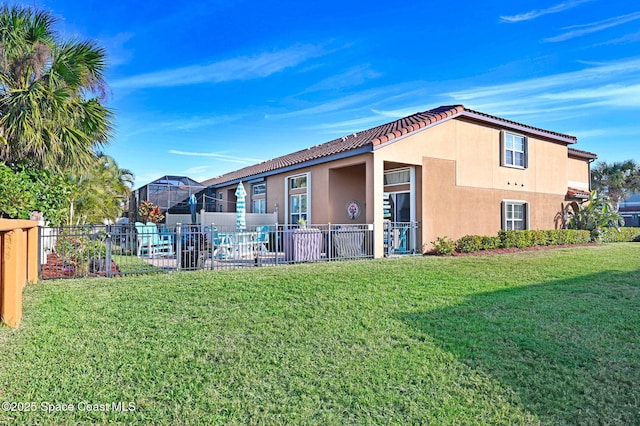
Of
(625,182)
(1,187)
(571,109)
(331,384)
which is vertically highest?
(571,109)

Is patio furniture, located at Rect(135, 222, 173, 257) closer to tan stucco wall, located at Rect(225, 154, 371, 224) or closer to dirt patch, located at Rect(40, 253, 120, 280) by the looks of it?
dirt patch, located at Rect(40, 253, 120, 280)

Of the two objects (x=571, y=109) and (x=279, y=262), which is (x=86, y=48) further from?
(x=571, y=109)

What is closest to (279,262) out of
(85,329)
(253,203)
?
(85,329)

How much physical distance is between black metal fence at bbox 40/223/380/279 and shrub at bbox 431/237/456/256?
1.79 metres

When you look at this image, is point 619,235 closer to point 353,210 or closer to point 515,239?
point 515,239

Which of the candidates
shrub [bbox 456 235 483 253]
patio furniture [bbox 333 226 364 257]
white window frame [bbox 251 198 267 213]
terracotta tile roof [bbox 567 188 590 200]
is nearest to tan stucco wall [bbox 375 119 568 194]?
terracotta tile roof [bbox 567 188 590 200]

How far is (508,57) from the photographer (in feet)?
44.7

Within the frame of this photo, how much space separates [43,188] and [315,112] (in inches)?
481

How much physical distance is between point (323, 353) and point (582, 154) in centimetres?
2297

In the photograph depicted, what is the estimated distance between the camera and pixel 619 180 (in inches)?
1164

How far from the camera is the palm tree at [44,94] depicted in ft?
29.0

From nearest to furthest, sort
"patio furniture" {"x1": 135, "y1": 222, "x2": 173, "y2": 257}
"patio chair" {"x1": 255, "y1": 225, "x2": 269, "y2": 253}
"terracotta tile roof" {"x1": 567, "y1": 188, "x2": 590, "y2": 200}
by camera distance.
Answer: "patio chair" {"x1": 255, "y1": 225, "x2": 269, "y2": 253} → "patio furniture" {"x1": 135, "y1": 222, "x2": 173, "y2": 257} → "terracotta tile roof" {"x1": 567, "y1": 188, "x2": 590, "y2": 200}

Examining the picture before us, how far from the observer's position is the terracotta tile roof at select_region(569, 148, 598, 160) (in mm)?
20881

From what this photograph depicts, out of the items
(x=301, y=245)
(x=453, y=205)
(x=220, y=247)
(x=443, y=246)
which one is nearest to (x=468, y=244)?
(x=443, y=246)
